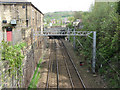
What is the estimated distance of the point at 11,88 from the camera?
5555mm

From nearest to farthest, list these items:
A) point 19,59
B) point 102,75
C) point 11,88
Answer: point 11,88 < point 19,59 < point 102,75

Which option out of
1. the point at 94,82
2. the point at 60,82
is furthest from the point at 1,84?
the point at 94,82

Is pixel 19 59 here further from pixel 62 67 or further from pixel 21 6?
pixel 62 67

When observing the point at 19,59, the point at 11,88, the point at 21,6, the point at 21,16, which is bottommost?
the point at 11,88

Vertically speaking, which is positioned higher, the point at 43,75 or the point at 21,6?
the point at 21,6

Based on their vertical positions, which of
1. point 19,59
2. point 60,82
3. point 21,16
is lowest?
point 60,82

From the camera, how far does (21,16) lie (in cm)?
1156

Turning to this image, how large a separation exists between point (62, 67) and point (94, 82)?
4.24 m

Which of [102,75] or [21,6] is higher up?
[21,6]

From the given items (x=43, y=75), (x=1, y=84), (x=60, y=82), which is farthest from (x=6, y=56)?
(x=43, y=75)

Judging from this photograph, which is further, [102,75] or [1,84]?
[102,75]

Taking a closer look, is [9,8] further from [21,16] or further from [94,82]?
[94,82]

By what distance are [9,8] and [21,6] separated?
Result: 926 mm

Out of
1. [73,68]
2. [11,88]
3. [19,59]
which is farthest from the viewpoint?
[73,68]
